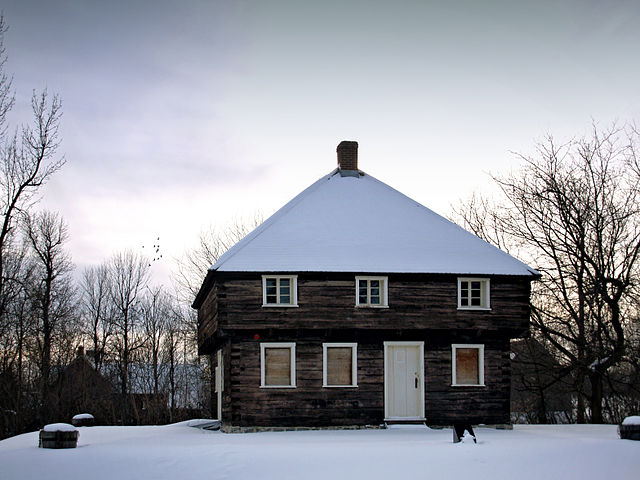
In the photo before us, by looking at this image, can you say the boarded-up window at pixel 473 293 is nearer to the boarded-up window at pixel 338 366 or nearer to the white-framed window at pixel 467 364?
the white-framed window at pixel 467 364

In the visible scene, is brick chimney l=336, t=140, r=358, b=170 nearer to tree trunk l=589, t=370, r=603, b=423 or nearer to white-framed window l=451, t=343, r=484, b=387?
white-framed window l=451, t=343, r=484, b=387

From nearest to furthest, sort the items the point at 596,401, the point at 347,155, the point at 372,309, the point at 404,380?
1. the point at 372,309
2. the point at 404,380
3. the point at 347,155
4. the point at 596,401

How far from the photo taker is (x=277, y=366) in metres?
27.3

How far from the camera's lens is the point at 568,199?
35.3m

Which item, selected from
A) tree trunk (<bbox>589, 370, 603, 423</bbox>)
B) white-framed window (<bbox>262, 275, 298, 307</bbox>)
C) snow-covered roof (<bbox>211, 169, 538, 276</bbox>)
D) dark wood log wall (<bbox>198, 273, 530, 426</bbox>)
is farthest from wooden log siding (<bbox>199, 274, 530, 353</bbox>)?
tree trunk (<bbox>589, 370, 603, 423</bbox>)

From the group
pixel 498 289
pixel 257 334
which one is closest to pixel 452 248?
pixel 498 289

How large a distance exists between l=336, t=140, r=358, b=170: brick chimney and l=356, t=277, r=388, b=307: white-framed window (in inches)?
307

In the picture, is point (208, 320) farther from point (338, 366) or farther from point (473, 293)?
→ point (473, 293)

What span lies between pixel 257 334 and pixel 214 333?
5.97ft

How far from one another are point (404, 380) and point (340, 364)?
239 cm

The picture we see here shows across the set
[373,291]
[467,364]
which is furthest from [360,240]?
[467,364]

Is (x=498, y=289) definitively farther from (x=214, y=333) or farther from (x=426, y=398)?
(x=214, y=333)

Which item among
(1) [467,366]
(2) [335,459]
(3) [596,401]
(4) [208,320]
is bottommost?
(3) [596,401]

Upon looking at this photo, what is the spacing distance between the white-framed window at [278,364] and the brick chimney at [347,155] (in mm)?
9903
